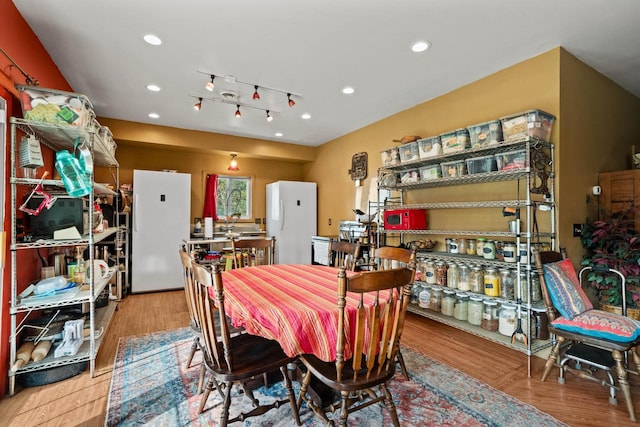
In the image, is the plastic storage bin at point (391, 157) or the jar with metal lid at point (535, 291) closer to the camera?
the jar with metal lid at point (535, 291)

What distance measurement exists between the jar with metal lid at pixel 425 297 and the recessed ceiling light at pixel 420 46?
2393mm

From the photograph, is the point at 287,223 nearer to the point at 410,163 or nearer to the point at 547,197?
the point at 410,163

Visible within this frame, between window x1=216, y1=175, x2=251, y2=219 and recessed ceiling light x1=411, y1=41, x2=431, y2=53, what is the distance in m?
4.29

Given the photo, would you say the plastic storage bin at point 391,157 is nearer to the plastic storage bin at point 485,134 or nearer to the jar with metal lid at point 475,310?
the plastic storage bin at point 485,134

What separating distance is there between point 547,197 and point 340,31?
227cm

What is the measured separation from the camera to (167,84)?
11.2ft

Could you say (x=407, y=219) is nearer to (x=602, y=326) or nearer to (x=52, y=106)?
(x=602, y=326)

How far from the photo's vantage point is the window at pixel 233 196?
19.7 ft

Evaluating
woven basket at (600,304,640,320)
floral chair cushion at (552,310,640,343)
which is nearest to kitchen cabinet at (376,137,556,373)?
floral chair cushion at (552,310,640,343)

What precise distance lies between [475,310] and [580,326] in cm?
98

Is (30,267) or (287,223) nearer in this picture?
(30,267)

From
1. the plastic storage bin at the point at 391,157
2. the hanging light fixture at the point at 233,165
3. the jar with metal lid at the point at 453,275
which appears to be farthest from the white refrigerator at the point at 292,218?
the jar with metal lid at the point at 453,275

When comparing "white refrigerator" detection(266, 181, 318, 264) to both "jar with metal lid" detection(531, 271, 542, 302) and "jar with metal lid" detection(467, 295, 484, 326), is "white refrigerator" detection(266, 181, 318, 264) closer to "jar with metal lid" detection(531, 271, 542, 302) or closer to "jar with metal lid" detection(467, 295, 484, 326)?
"jar with metal lid" detection(467, 295, 484, 326)

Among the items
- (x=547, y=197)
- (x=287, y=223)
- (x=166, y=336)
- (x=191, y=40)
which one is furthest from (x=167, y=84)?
(x=547, y=197)
